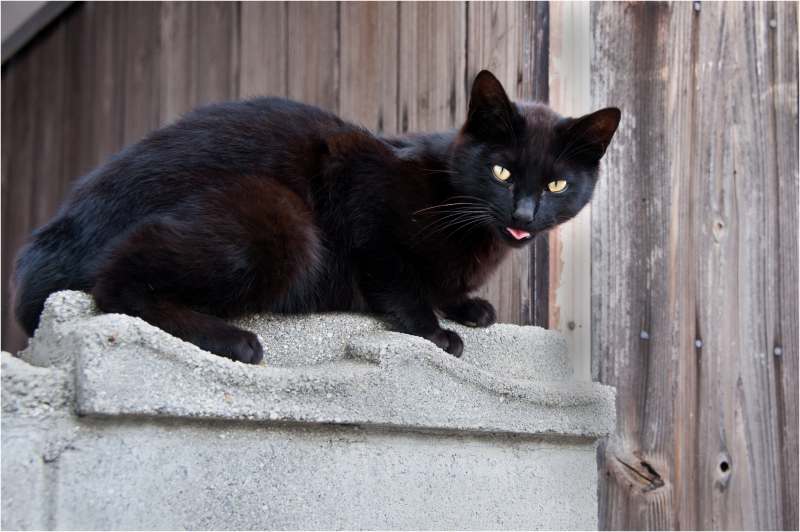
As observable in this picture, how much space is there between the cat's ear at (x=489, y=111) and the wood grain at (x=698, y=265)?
0.51m

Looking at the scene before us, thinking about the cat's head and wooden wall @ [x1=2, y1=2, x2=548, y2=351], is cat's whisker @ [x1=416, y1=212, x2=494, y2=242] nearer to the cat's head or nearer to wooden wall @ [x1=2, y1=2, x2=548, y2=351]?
the cat's head

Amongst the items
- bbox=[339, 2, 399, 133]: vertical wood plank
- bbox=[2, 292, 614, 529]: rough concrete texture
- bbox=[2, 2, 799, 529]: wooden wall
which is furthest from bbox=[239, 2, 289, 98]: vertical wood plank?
bbox=[2, 292, 614, 529]: rough concrete texture

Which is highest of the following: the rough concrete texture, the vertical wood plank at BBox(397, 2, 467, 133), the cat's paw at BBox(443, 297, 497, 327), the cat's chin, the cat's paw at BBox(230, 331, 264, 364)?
the vertical wood plank at BBox(397, 2, 467, 133)

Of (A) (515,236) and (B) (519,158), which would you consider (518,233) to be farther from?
(B) (519,158)

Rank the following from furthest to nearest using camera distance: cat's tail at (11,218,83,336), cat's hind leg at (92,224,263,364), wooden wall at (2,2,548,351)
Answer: wooden wall at (2,2,548,351) → cat's tail at (11,218,83,336) → cat's hind leg at (92,224,263,364)

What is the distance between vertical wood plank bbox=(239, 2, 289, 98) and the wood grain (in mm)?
1383

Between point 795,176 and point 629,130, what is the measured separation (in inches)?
19.9

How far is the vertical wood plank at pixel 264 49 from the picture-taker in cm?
349

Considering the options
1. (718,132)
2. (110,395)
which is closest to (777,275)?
(718,132)

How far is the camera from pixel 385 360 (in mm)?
1811

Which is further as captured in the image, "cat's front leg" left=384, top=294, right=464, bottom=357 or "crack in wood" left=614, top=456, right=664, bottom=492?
"crack in wood" left=614, top=456, right=664, bottom=492

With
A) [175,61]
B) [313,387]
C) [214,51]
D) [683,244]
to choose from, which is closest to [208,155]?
[313,387]

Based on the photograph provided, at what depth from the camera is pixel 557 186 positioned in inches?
86.0

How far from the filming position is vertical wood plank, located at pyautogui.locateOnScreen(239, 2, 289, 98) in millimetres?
3490
